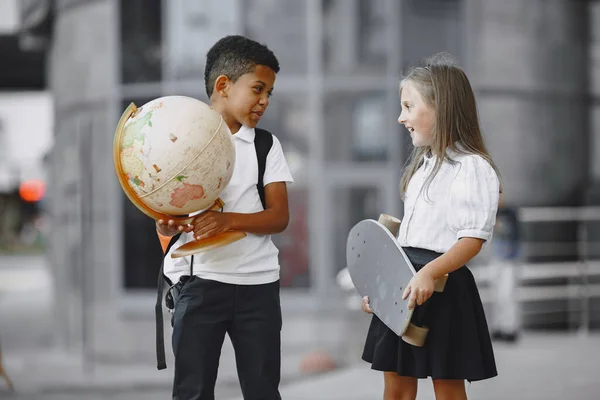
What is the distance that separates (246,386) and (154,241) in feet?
27.3

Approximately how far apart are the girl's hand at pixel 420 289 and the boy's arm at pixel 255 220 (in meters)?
0.54

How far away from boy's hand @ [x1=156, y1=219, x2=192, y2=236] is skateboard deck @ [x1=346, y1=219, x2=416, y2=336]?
2.26 ft

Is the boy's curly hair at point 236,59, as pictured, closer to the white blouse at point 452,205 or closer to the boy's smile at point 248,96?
the boy's smile at point 248,96

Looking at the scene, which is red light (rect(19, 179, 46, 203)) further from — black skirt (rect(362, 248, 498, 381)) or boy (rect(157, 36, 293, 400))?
black skirt (rect(362, 248, 498, 381))

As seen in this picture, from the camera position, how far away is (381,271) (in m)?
3.73

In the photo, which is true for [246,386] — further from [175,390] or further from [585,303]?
[585,303]

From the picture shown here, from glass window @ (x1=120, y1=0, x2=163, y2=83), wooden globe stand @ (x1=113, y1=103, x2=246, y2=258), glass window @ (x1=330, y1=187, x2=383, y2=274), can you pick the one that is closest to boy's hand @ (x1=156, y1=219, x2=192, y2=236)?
wooden globe stand @ (x1=113, y1=103, x2=246, y2=258)

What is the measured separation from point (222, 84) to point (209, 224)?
1.77 feet

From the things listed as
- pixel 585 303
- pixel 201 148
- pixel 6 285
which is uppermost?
pixel 201 148

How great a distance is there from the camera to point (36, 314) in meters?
18.0

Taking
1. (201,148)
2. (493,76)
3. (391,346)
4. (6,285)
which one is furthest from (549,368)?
(6,285)

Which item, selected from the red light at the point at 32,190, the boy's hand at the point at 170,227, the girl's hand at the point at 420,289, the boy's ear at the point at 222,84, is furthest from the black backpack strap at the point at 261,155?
the red light at the point at 32,190

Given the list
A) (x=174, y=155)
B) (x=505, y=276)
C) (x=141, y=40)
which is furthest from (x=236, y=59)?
(x=141, y=40)

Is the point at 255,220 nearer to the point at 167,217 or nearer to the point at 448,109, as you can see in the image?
the point at 167,217
